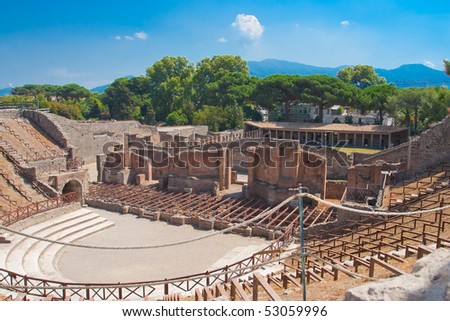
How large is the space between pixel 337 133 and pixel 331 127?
120 cm

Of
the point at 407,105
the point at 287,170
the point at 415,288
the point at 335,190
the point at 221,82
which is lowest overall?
the point at 335,190

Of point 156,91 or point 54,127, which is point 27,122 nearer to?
A: point 54,127

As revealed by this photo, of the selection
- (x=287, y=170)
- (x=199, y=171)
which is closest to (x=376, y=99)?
(x=287, y=170)

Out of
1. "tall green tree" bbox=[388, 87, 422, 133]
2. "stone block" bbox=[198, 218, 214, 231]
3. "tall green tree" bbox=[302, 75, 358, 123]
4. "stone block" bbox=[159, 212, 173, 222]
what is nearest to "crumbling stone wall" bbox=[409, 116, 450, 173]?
"stone block" bbox=[198, 218, 214, 231]

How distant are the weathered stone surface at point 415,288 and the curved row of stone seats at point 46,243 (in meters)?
14.9

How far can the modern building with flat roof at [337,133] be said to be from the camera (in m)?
52.7

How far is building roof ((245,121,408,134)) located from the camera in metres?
52.7

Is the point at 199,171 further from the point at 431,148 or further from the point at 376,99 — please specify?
the point at 376,99

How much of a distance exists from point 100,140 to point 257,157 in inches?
1034

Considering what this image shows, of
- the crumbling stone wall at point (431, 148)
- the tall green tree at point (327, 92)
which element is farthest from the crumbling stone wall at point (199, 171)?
the tall green tree at point (327, 92)

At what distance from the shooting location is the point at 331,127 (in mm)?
57000

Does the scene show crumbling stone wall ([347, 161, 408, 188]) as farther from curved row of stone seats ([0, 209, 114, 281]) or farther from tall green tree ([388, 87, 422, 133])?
tall green tree ([388, 87, 422, 133])

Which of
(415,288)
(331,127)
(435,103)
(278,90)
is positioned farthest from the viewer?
(278,90)
